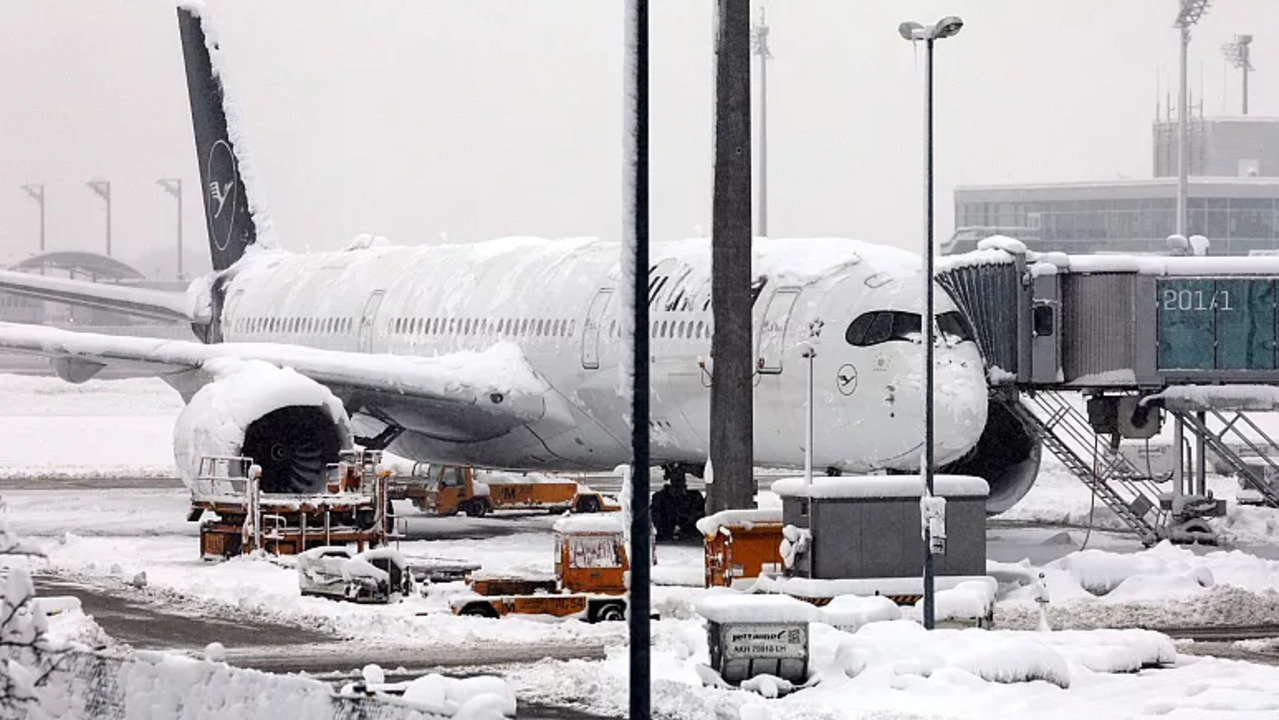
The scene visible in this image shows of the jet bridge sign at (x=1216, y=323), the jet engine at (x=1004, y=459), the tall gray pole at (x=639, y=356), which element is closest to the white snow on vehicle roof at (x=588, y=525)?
the jet engine at (x=1004, y=459)

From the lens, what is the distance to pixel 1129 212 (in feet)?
433

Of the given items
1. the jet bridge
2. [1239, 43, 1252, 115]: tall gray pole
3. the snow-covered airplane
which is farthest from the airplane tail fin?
[1239, 43, 1252, 115]: tall gray pole

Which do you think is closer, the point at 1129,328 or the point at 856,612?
the point at 856,612

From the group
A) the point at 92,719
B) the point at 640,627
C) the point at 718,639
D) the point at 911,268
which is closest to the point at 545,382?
the point at 911,268

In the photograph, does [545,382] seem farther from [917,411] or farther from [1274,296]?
[1274,296]

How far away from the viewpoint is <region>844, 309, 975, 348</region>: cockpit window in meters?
26.1

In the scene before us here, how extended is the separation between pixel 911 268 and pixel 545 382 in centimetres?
613

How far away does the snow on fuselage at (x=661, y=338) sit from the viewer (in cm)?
2591

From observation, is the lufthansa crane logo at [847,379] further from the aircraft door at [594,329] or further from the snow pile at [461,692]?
the snow pile at [461,692]

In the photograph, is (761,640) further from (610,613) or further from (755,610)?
(610,613)

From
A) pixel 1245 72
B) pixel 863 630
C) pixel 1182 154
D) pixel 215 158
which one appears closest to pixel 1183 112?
pixel 1182 154

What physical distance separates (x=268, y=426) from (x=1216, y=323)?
1280 centimetres

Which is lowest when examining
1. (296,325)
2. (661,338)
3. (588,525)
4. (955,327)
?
(588,525)

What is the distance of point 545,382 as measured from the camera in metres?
30.9
